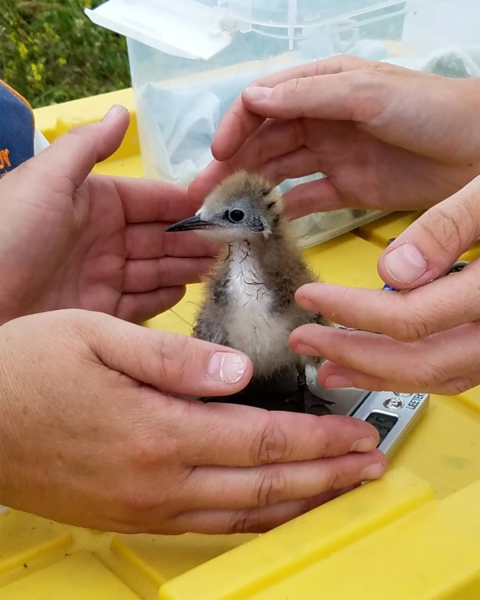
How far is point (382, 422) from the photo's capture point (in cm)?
122

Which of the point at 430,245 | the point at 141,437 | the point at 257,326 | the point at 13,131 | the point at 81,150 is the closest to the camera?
the point at 430,245

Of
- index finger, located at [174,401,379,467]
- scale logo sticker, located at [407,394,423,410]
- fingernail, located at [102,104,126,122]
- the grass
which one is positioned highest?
fingernail, located at [102,104,126,122]

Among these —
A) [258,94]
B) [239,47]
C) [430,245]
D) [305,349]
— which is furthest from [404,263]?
[239,47]

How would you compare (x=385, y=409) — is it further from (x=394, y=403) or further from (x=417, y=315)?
(x=417, y=315)

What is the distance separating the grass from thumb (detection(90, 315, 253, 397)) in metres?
3.08

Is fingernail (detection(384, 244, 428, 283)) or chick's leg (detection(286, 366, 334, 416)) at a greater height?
fingernail (detection(384, 244, 428, 283))

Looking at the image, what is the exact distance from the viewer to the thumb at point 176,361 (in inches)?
38.1

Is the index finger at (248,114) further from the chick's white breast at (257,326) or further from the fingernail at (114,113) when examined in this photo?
the chick's white breast at (257,326)

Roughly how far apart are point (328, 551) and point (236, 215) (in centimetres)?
56

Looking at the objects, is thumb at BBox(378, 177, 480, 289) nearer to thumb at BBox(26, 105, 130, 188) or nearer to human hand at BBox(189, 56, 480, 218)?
human hand at BBox(189, 56, 480, 218)

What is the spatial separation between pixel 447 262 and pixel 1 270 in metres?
0.71

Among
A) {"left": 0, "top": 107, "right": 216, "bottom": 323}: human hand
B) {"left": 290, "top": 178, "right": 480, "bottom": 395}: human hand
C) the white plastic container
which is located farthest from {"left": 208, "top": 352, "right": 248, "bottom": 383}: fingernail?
the white plastic container

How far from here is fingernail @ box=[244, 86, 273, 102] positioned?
1389mm

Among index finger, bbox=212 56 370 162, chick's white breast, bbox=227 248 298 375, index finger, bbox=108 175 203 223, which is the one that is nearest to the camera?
chick's white breast, bbox=227 248 298 375
